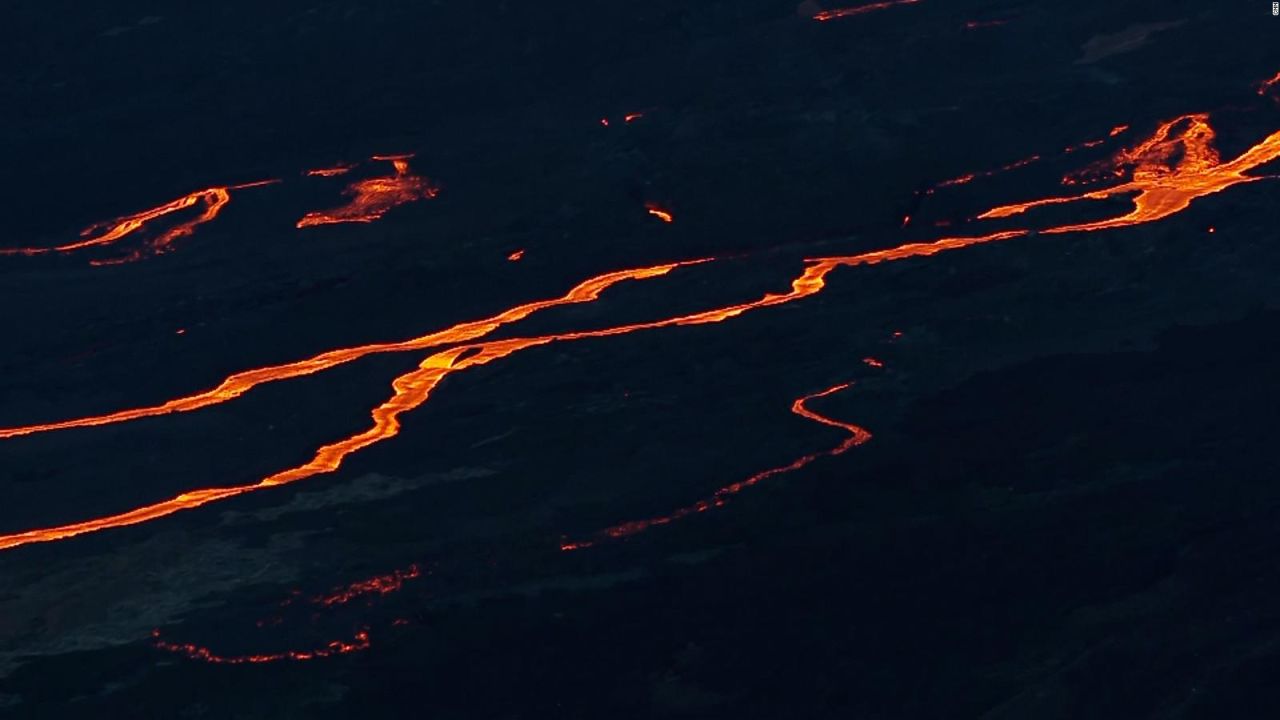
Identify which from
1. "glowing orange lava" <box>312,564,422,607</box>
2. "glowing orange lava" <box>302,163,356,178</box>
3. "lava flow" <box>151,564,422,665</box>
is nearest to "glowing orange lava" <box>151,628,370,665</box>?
"lava flow" <box>151,564,422,665</box>

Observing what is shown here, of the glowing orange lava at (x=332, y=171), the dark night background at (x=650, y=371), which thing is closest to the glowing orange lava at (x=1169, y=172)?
the dark night background at (x=650, y=371)

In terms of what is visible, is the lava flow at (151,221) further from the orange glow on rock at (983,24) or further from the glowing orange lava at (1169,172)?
the orange glow on rock at (983,24)

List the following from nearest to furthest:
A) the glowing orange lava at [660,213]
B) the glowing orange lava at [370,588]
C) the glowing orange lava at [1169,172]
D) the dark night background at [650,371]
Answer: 1. the dark night background at [650,371]
2. the glowing orange lava at [370,588]
3. the glowing orange lava at [1169,172]
4. the glowing orange lava at [660,213]

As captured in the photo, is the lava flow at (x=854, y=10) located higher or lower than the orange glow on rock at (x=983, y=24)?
higher

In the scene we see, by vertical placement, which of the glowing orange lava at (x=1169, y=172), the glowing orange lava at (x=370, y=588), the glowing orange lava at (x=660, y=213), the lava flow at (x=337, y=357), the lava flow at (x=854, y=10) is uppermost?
the lava flow at (x=854, y=10)

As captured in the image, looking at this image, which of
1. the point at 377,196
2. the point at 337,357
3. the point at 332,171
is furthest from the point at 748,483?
the point at 332,171

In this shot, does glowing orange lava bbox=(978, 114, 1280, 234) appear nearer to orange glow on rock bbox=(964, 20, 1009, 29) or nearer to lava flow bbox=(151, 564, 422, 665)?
orange glow on rock bbox=(964, 20, 1009, 29)

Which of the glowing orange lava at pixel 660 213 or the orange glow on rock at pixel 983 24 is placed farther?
the orange glow on rock at pixel 983 24
